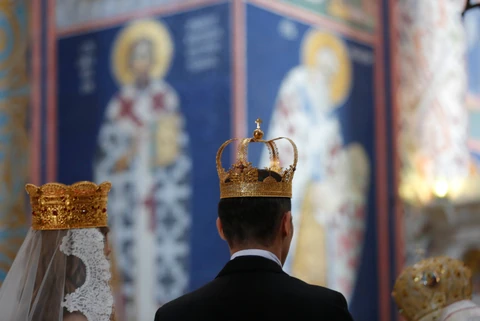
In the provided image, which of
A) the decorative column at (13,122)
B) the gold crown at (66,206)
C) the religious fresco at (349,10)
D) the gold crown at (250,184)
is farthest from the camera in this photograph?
the religious fresco at (349,10)

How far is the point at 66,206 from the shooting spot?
9.73ft

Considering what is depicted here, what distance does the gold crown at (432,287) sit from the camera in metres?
3.45

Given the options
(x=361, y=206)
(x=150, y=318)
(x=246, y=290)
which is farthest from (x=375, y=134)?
(x=246, y=290)

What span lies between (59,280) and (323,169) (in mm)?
4482

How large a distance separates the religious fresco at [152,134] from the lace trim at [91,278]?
303 cm

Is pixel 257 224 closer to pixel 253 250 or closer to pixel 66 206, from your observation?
pixel 253 250

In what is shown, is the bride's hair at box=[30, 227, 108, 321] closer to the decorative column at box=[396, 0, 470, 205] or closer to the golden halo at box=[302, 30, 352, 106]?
the golden halo at box=[302, 30, 352, 106]

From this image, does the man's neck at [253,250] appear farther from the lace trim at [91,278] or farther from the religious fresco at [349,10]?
the religious fresco at [349,10]

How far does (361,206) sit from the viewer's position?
7.66 metres

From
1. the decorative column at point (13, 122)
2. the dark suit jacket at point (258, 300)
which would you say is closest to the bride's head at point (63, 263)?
the dark suit jacket at point (258, 300)

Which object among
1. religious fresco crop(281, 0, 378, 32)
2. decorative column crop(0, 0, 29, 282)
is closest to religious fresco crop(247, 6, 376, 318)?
religious fresco crop(281, 0, 378, 32)

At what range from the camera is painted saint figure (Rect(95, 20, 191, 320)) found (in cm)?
609

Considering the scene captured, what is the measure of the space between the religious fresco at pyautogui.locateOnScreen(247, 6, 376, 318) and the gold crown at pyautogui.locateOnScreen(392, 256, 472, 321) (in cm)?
271

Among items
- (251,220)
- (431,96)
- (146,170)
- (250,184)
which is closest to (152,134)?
(146,170)
